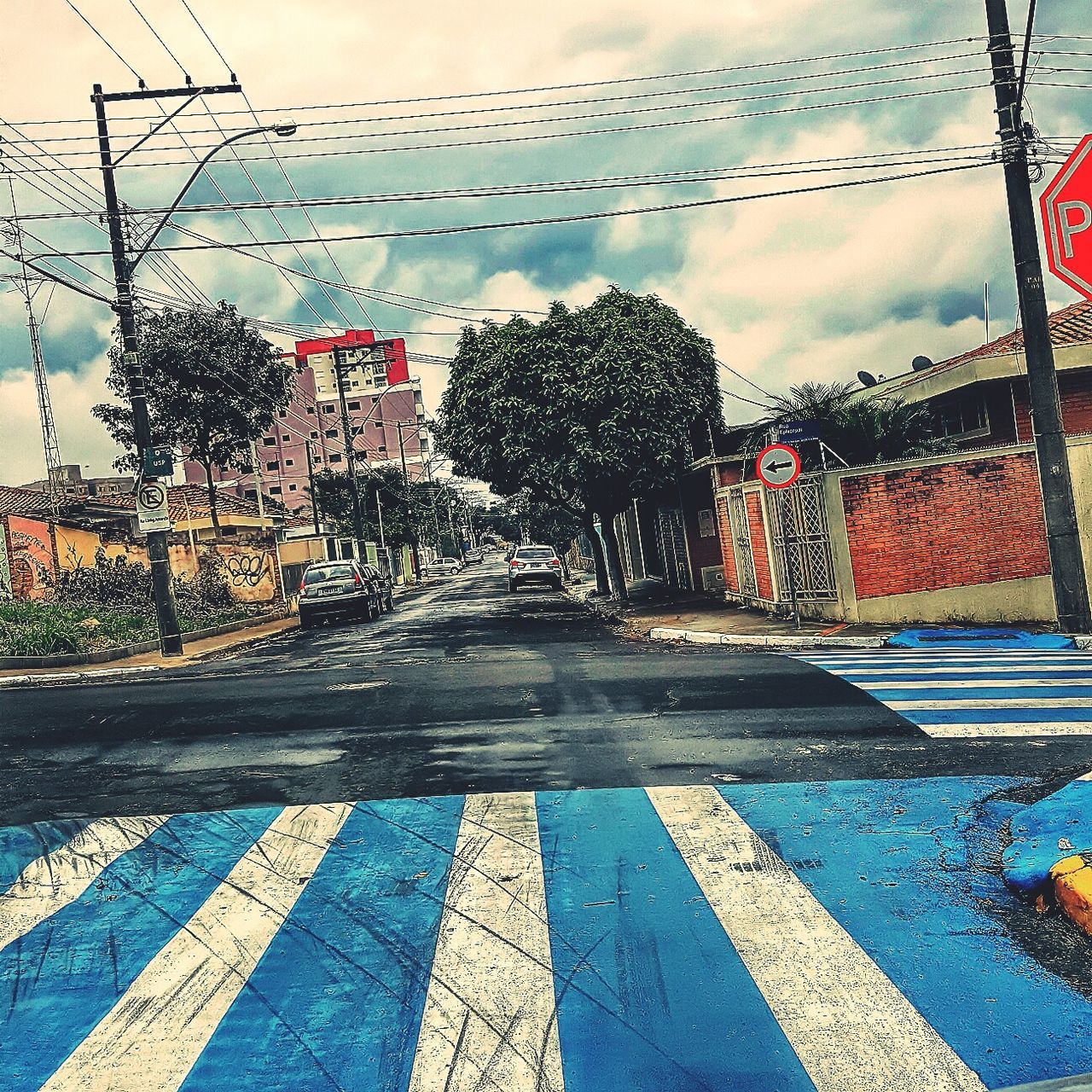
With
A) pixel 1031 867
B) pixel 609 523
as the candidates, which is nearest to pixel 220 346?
pixel 609 523

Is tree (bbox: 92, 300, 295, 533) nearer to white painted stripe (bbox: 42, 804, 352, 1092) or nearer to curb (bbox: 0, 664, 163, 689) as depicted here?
curb (bbox: 0, 664, 163, 689)

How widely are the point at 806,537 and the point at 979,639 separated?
4.22 meters

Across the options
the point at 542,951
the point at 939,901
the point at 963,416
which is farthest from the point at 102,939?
the point at 963,416

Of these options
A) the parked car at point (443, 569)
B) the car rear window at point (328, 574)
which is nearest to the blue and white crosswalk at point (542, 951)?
the car rear window at point (328, 574)

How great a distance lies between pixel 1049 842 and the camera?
5977 millimetres

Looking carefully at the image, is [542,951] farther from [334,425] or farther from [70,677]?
[334,425]

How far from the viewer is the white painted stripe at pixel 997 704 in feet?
32.4

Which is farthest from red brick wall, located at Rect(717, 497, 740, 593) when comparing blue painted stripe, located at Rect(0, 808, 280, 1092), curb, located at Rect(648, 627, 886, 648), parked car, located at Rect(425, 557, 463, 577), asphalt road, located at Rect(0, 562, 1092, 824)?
parked car, located at Rect(425, 557, 463, 577)

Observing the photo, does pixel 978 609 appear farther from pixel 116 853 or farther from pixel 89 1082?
pixel 89 1082

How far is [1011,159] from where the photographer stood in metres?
15.2

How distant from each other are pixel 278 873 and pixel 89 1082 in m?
2.34

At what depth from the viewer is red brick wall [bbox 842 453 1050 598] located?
58.7 feet

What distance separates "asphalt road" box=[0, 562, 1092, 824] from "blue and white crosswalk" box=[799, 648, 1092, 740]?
313mm

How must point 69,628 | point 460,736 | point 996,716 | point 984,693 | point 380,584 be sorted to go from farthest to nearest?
point 380,584 < point 69,628 < point 984,693 < point 460,736 < point 996,716
